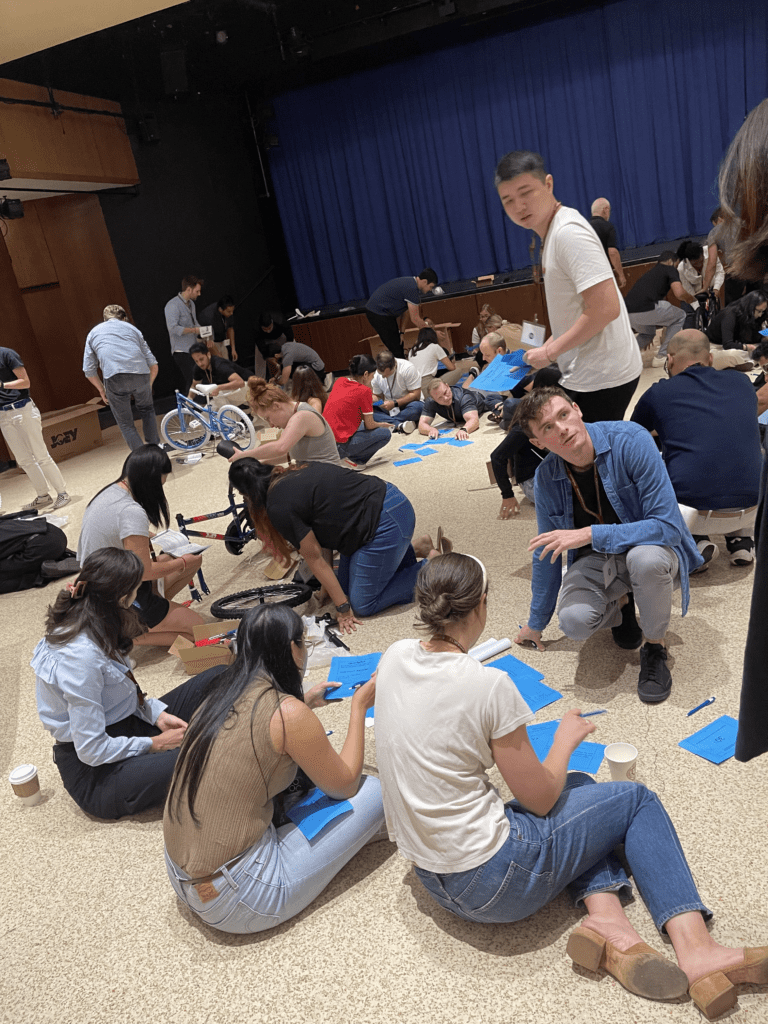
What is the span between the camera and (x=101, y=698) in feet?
8.16

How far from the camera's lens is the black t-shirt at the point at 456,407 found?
703 cm

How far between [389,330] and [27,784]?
6796 millimetres

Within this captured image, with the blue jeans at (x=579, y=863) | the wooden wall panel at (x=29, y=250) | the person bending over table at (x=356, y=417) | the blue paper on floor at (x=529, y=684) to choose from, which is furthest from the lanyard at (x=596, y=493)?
the wooden wall panel at (x=29, y=250)

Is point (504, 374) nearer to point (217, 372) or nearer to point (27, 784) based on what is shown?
point (27, 784)

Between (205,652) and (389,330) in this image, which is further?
(389,330)

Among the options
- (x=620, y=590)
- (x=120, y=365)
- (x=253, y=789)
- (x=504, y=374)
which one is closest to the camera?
(x=253, y=789)

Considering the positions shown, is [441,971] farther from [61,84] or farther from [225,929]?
[61,84]

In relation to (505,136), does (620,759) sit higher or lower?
lower

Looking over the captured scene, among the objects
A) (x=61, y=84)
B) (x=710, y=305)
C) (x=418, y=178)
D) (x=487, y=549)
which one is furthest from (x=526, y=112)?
(x=487, y=549)

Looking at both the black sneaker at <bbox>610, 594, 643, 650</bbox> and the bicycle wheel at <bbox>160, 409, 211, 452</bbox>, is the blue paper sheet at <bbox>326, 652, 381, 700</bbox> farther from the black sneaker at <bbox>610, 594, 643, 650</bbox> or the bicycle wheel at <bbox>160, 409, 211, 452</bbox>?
the bicycle wheel at <bbox>160, 409, 211, 452</bbox>

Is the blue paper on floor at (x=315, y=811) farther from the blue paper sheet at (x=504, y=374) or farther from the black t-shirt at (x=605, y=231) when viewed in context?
the black t-shirt at (x=605, y=231)

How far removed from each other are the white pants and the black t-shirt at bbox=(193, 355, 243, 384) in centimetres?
238

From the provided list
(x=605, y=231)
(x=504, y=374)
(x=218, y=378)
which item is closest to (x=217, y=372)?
(x=218, y=378)

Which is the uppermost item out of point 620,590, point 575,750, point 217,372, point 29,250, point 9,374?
point 29,250
